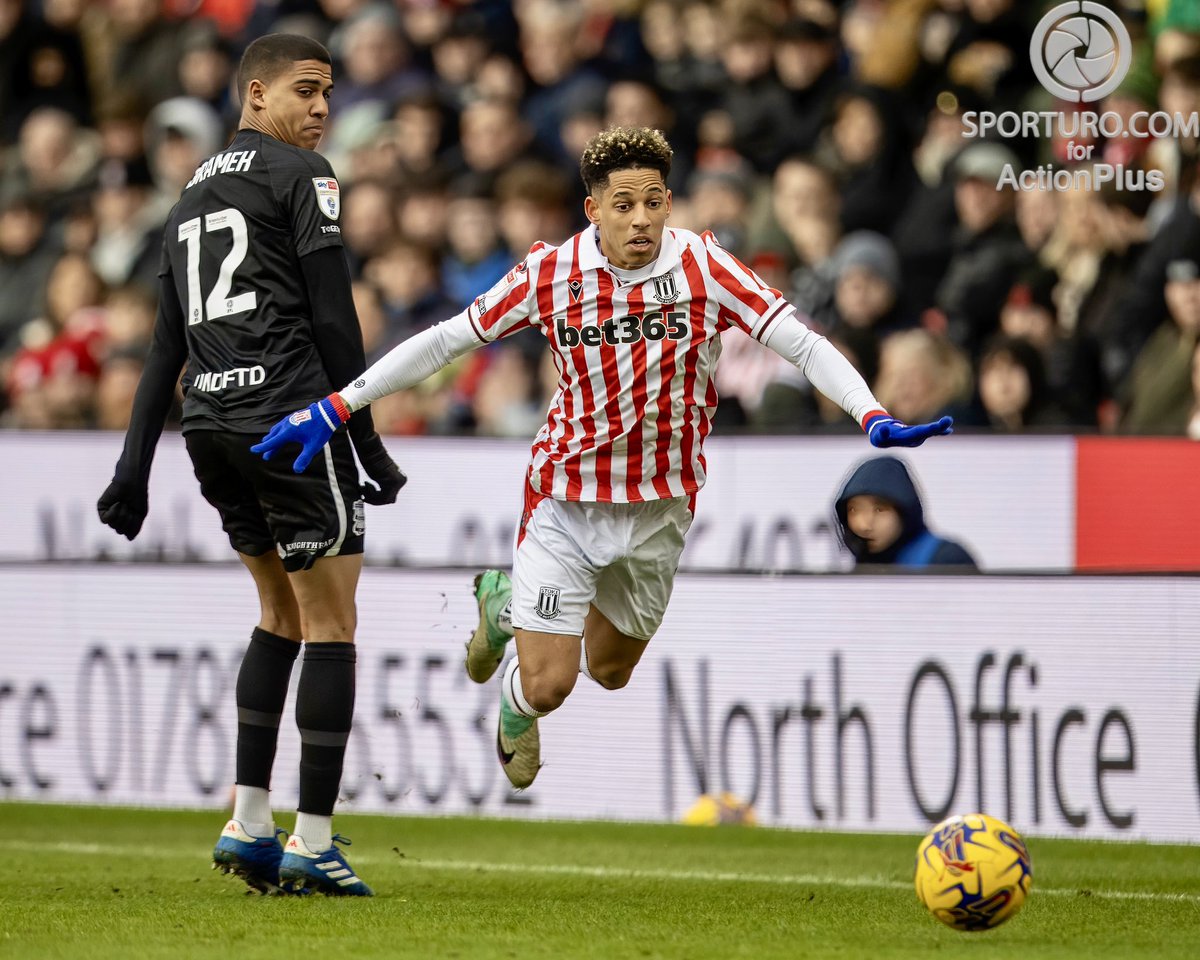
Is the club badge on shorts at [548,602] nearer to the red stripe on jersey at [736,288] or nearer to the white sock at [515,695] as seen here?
the white sock at [515,695]

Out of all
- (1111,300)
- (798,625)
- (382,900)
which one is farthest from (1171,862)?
(1111,300)

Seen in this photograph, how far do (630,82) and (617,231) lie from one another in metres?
6.03

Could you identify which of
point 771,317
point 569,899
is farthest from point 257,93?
point 569,899

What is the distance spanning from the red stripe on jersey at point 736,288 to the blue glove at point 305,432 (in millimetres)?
1163

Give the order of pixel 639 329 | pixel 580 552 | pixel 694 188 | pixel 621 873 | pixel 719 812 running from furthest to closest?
pixel 694 188
pixel 719 812
pixel 621 873
pixel 580 552
pixel 639 329

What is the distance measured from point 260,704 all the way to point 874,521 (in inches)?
132

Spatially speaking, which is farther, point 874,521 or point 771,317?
point 874,521

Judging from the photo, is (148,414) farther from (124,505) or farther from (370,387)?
(370,387)

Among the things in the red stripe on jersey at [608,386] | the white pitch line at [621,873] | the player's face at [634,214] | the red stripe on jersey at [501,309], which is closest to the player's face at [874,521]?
the white pitch line at [621,873]

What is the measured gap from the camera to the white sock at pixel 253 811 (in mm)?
5703

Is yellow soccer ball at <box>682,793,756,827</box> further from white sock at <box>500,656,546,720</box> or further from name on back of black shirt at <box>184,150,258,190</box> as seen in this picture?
name on back of black shirt at <box>184,150,258,190</box>

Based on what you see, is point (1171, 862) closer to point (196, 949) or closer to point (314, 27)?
point (196, 949)

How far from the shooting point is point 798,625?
7.98m

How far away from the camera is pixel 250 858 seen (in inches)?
223
